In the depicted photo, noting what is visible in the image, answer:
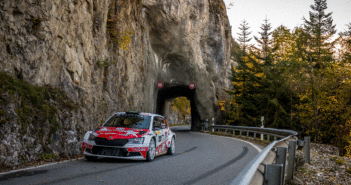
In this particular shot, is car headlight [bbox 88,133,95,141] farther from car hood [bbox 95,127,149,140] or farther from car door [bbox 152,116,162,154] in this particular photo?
car door [bbox 152,116,162,154]

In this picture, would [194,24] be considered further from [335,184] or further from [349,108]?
[335,184]

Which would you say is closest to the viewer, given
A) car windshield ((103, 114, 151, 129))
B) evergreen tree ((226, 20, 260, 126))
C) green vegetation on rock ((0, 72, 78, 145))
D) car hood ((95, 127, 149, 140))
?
green vegetation on rock ((0, 72, 78, 145))

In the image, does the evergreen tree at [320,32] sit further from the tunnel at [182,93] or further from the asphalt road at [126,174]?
the asphalt road at [126,174]

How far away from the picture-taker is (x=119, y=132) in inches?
361

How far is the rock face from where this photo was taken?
10883mm

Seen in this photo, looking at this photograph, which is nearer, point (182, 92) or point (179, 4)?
point (179, 4)

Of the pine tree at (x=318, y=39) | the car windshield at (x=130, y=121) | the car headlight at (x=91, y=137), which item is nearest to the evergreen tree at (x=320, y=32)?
the pine tree at (x=318, y=39)

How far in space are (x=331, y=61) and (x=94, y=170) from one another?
33190 millimetres

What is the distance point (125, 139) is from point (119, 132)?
0.38 m

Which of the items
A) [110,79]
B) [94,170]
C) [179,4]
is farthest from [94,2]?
[179,4]

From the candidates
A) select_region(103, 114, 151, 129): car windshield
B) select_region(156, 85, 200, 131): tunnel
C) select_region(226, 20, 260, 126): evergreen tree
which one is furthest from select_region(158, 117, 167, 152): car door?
select_region(156, 85, 200, 131): tunnel

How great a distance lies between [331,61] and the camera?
113 ft

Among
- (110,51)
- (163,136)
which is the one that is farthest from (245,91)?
(163,136)

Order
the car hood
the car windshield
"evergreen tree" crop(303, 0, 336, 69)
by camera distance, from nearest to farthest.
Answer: the car hood < the car windshield < "evergreen tree" crop(303, 0, 336, 69)
